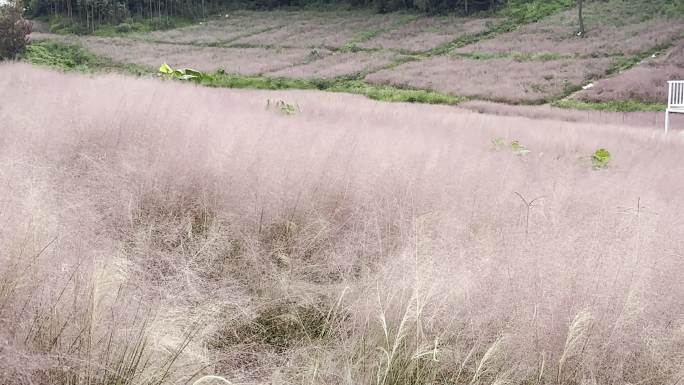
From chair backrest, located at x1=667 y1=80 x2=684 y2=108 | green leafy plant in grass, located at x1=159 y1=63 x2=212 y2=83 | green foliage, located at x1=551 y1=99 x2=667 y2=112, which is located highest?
green leafy plant in grass, located at x1=159 y1=63 x2=212 y2=83

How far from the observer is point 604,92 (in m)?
19.8

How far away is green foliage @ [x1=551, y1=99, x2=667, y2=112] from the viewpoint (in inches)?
711

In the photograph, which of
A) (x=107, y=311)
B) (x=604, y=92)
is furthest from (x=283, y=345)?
(x=604, y=92)

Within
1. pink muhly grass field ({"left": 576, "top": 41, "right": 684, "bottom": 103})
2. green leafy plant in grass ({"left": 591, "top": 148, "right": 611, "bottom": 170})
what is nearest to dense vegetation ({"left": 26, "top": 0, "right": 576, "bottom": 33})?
pink muhly grass field ({"left": 576, "top": 41, "right": 684, "bottom": 103})

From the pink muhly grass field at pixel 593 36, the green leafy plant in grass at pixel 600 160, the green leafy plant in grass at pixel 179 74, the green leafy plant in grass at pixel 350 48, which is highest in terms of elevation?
the pink muhly grass field at pixel 593 36

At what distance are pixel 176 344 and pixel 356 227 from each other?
4.28 ft

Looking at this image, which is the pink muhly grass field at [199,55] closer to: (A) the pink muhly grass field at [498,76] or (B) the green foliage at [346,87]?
(B) the green foliage at [346,87]

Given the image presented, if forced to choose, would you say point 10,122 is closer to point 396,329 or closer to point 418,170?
point 418,170

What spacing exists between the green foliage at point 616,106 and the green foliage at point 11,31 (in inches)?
741

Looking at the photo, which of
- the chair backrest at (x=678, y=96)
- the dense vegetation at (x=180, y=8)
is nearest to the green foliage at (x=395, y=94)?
the chair backrest at (x=678, y=96)

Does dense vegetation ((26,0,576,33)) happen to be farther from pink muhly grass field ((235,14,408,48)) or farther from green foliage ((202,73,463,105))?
green foliage ((202,73,463,105))

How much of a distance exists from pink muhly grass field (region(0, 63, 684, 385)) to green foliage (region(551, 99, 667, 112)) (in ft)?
51.2

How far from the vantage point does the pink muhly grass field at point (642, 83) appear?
19.2 meters

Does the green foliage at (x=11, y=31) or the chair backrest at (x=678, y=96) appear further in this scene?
the green foliage at (x=11, y=31)
